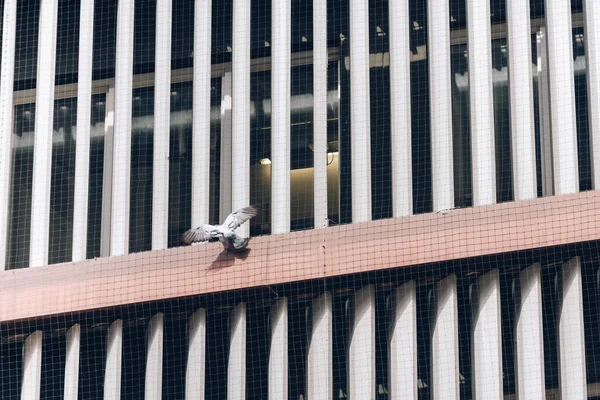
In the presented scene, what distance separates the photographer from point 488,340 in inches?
1147

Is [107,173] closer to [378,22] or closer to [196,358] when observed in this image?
[196,358]

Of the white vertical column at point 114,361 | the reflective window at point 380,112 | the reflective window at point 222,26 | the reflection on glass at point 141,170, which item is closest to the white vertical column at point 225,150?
the reflective window at point 222,26

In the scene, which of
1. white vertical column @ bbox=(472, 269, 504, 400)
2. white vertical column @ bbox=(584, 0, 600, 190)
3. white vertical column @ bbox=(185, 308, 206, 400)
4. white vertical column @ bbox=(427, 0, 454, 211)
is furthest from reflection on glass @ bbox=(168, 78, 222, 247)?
white vertical column @ bbox=(584, 0, 600, 190)

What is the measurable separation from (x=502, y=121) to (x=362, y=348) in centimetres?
445

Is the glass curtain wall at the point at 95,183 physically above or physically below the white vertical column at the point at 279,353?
above

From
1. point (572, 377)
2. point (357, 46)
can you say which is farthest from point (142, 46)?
point (572, 377)

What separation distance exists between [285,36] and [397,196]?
339 cm

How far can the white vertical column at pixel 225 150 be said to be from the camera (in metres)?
30.9

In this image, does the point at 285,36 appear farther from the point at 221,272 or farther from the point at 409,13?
the point at 221,272

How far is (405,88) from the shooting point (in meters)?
30.6

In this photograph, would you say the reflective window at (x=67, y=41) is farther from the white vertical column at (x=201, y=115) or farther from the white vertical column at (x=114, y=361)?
the white vertical column at (x=114, y=361)

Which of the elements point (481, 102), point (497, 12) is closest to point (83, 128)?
point (481, 102)

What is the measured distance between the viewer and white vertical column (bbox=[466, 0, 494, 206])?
29.8 m

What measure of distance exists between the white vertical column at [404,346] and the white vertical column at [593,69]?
332cm
